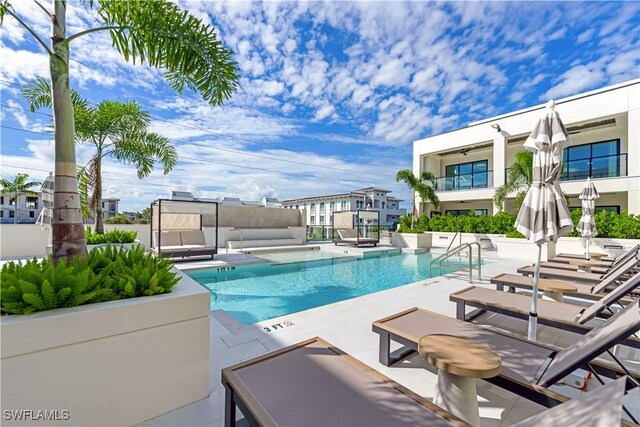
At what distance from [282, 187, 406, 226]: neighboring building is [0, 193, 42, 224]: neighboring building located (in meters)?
27.6

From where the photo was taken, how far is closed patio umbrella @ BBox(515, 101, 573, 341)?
2865mm

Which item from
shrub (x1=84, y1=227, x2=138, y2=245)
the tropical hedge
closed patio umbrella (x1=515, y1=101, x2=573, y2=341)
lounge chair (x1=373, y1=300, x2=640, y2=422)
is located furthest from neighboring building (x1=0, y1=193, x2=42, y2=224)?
closed patio umbrella (x1=515, y1=101, x2=573, y2=341)

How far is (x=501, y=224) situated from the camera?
1362 cm

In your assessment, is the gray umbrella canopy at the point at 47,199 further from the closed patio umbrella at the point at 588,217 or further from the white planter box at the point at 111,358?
the closed patio umbrella at the point at 588,217

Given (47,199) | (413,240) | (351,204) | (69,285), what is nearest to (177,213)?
(47,199)

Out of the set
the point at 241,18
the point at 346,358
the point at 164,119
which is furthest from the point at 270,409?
the point at 164,119

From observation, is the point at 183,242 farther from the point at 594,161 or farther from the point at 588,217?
the point at 594,161

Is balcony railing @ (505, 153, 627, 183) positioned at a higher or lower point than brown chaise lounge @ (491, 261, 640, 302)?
higher

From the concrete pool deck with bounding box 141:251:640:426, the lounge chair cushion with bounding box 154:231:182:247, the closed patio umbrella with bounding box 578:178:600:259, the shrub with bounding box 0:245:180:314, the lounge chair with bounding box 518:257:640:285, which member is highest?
the closed patio umbrella with bounding box 578:178:600:259

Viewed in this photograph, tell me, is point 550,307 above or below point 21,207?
below

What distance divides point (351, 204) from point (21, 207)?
37195 mm

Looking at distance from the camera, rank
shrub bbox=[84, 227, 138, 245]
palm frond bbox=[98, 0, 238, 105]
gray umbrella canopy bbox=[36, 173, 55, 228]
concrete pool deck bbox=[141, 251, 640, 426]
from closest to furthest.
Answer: concrete pool deck bbox=[141, 251, 640, 426], palm frond bbox=[98, 0, 238, 105], gray umbrella canopy bbox=[36, 173, 55, 228], shrub bbox=[84, 227, 138, 245]

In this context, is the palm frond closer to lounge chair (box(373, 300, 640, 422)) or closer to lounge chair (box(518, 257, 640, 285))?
lounge chair (box(373, 300, 640, 422))

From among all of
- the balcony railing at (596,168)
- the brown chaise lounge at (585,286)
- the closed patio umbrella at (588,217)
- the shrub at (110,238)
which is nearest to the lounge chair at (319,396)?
the brown chaise lounge at (585,286)
